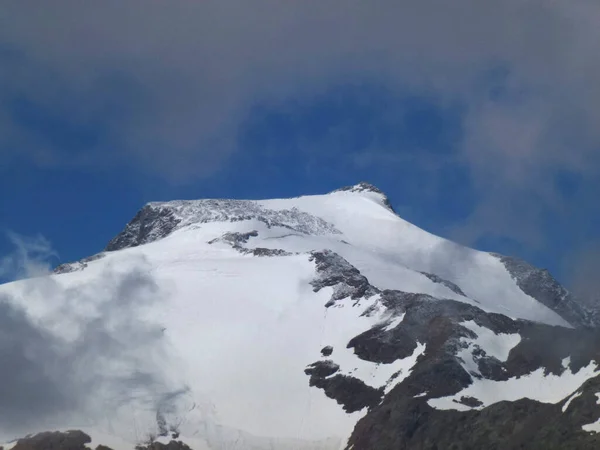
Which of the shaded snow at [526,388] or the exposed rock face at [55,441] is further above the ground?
the exposed rock face at [55,441]

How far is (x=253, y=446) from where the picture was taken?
184 meters

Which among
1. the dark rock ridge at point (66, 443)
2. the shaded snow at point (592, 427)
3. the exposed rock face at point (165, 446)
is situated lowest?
the shaded snow at point (592, 427)

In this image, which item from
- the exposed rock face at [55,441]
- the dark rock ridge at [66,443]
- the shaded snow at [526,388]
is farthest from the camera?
the dark rock ridge at [66,443]

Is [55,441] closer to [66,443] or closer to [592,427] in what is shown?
[66,443]

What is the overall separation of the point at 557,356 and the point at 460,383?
20.1 m

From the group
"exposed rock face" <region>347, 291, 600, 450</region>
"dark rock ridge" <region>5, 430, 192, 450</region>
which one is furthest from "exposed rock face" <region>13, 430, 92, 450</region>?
"exposed rock face" <region>347, 291, 600, 450</region>

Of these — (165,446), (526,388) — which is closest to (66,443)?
(165,446)

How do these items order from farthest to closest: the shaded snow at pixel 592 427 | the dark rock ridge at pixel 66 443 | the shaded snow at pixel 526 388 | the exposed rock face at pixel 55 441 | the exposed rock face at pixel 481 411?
the dark rock ridge at pixel 66 443
the exposed rock face at pixel 55 441
the shaded snow at pixel 526 388
the exposed rock face at pixel 481 411
the shaded snow at pixel 592 427

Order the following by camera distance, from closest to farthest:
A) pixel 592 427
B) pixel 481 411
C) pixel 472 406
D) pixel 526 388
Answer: pixel 592 427 < pixel 481 411 < pixel 472 406 < pixel 526 388

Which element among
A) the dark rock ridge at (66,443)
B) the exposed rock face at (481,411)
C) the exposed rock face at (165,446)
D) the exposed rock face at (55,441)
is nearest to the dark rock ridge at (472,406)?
the exposed rock face at (481,411)

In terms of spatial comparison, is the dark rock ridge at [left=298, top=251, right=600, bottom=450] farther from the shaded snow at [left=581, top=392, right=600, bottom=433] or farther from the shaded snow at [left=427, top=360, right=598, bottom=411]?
the shaded snow at [left=427, top=360, right=598, bottom=411]

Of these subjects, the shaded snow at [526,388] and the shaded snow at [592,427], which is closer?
the shaded snow at [592,427]

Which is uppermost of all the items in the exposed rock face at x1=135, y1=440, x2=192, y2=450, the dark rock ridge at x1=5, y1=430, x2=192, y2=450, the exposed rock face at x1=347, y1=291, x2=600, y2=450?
the dark rock ridge at x1=5, y1=430, x2=192, y2=450

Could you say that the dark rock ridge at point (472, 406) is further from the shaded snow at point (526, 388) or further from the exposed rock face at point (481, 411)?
the shaded snow at point (526, 388)
